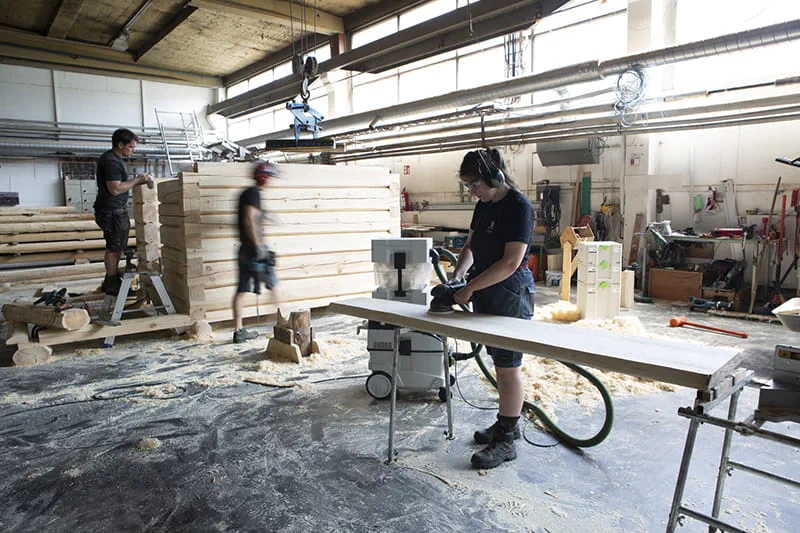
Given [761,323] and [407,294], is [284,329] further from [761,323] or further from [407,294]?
[761,323]

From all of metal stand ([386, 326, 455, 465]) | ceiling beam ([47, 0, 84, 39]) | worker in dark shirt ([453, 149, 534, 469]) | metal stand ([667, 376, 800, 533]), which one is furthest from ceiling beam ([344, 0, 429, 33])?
metal stand ([667, 376, 800, 533])

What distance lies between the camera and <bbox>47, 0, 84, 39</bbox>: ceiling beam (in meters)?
10.9

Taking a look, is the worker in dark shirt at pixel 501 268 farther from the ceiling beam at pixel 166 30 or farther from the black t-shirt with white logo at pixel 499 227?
the ceiling beam at pixel 166 30

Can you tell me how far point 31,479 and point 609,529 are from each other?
10.4ft

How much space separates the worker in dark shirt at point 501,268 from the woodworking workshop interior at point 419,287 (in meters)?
0.02

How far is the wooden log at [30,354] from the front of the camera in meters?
5.07

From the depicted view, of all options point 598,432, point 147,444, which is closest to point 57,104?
point 147,444

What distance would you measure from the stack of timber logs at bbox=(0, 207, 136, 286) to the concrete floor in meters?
6.01

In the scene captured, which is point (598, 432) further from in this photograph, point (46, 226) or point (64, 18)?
point (64, 18)

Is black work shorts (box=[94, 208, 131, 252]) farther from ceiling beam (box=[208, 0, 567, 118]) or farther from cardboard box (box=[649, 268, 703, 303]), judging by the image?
cardboard box (box=[649, 268, 703, 303])

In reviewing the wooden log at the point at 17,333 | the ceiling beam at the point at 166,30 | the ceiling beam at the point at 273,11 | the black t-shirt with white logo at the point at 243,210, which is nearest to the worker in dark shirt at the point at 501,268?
the black t-shirt with white logo at the point at 243,210

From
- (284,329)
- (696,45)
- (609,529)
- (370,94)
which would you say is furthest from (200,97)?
(609,529)

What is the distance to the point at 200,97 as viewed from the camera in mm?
16812

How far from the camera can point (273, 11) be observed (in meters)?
9.66
